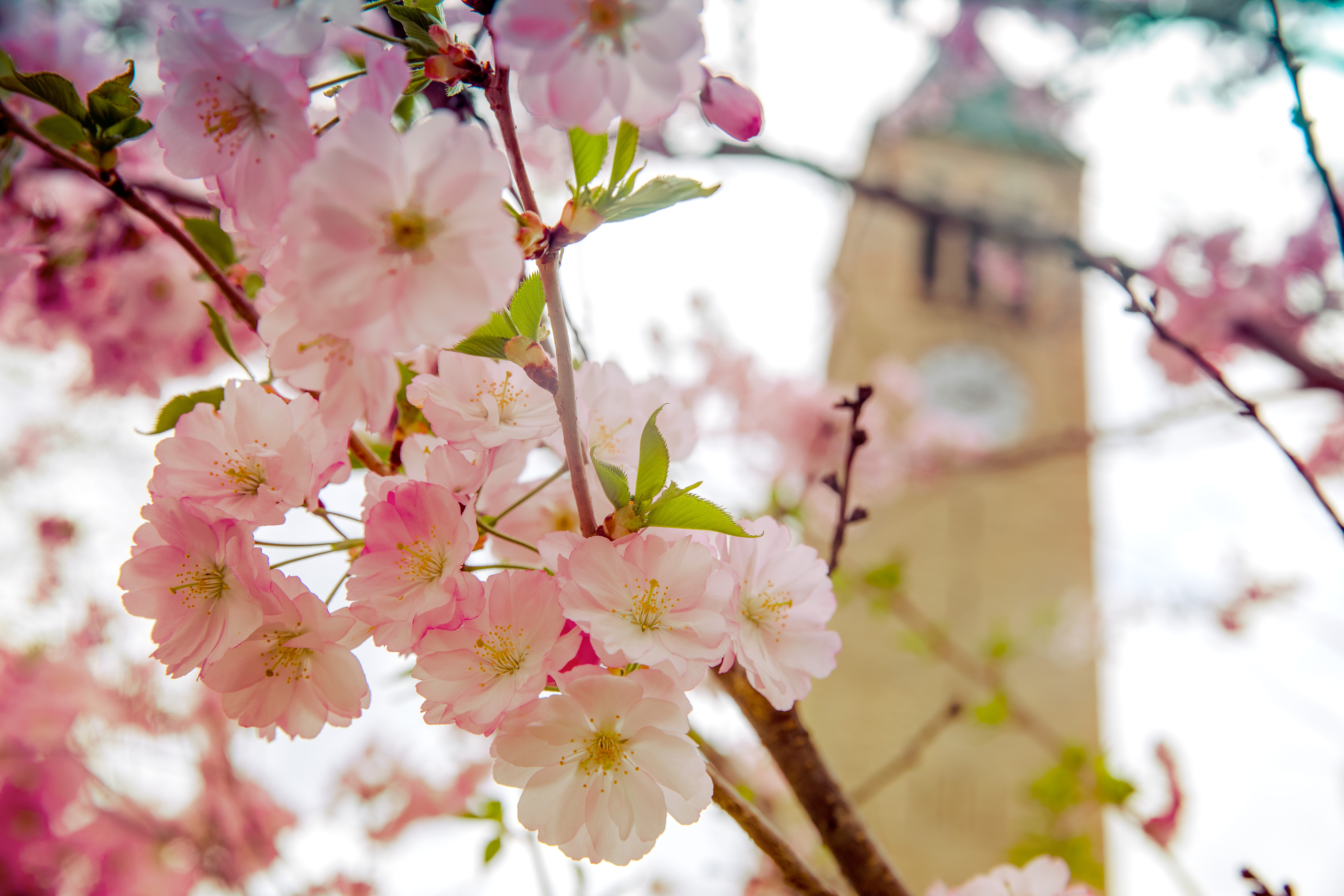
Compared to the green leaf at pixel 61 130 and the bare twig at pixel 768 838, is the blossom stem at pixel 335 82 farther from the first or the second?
the bare twig at pixel 768 838

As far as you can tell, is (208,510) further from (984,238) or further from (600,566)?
(984,238)

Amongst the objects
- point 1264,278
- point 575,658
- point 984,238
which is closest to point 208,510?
point 575,658

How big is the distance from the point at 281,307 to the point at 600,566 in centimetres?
19


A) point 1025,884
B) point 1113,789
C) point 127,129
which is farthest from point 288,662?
point 1113,789

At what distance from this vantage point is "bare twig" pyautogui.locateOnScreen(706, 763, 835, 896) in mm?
481

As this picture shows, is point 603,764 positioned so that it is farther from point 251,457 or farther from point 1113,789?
point 1113,789

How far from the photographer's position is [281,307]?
14.5 inches

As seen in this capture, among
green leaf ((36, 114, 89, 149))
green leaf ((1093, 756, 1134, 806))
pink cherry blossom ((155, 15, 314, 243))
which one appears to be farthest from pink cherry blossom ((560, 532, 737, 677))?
green leaf ((1093, 756, 1134, 806))

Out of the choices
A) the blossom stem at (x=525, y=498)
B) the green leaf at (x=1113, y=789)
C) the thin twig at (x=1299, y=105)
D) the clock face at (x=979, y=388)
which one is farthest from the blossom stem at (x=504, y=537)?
the clock face at (x=979, y=388)

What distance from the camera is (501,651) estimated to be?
392mm

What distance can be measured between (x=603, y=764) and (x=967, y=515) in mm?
9676

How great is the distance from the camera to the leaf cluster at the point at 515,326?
1.34 feet

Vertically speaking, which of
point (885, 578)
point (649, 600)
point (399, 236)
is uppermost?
point (885, 578)

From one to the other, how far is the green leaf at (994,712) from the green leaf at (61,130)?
4.35ft
